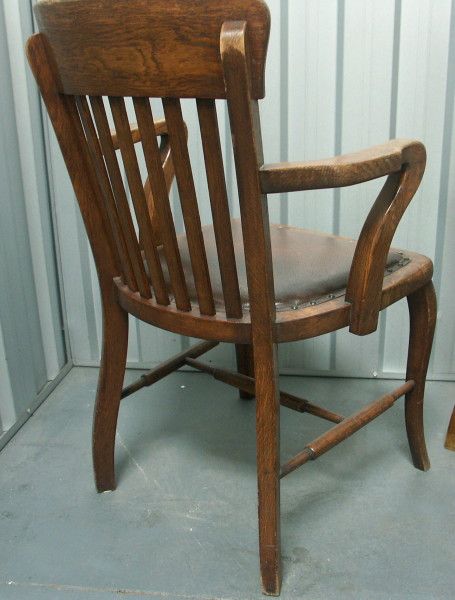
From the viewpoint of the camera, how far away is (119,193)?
1299mm

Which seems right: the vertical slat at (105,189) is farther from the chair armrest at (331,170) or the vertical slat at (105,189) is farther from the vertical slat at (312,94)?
the vertical slat at (312,94)

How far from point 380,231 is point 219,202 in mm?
322

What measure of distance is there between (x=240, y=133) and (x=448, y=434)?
1186 millimetres

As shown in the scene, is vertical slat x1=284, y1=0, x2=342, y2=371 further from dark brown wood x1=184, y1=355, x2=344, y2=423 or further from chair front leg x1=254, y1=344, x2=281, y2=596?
chair front leg x1=254, y1=344, x2=281, y2=596

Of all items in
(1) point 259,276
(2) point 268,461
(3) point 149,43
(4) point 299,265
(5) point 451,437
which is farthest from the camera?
(5) point 451,437

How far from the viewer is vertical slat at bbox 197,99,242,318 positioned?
1.07m

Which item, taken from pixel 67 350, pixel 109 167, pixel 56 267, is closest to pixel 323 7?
pixel 109 167

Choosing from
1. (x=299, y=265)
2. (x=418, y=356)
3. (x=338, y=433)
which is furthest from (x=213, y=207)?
(x=418, y=356)

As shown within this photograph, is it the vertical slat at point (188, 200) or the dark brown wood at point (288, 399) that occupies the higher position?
the vertical slat at point (188, 200)

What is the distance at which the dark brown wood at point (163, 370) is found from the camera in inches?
70.0

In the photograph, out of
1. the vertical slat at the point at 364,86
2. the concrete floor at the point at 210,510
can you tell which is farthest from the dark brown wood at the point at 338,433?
the vertical slat at the point at 364,86

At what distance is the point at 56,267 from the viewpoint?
2.28 m

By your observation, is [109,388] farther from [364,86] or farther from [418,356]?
[364,86]

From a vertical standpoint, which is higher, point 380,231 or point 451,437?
→ point 380,231
